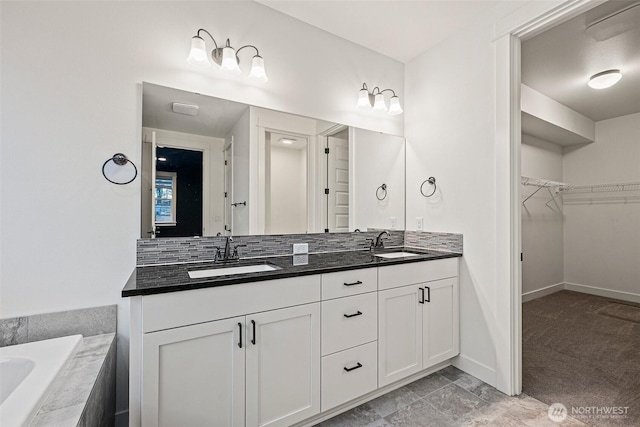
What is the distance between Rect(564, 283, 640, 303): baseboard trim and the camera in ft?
13.1

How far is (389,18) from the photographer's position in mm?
2191

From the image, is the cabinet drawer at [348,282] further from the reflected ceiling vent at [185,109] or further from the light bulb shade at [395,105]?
the light bulb shade at [395,105]

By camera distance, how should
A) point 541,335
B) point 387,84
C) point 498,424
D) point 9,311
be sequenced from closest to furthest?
point 9,311
point 498,424
point 387,84
point 541,335

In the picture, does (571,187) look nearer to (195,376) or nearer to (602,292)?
(602,292)

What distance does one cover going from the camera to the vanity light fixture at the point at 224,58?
1.71 metres

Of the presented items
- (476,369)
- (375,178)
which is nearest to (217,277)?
(375,178)

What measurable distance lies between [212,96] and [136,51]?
45cm

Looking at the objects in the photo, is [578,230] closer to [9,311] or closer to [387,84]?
[387,84]

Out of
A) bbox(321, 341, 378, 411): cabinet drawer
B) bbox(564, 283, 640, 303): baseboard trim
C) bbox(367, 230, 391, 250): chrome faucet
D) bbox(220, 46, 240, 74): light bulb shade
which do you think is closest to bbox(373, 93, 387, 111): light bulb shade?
bbox(367, 230, 391, 250): chrome faucet

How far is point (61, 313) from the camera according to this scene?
1476mm

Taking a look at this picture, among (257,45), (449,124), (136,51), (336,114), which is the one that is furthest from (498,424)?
(136,51)

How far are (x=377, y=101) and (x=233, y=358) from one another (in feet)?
7.27

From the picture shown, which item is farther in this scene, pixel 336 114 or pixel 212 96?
pixel 336 114

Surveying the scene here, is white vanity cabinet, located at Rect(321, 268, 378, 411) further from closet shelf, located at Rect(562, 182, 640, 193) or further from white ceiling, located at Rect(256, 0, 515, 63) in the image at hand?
closet shelf, located at Rect(562, 182, 640, 193)
